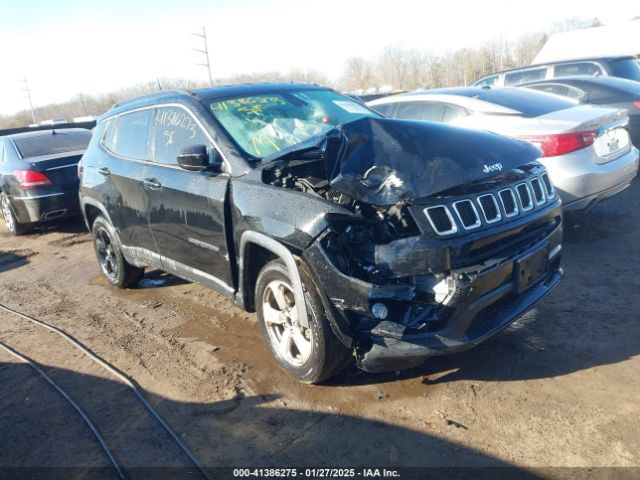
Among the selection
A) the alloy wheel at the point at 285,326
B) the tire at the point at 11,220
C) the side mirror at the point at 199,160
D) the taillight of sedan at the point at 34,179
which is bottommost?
the tire at the point at 11,220

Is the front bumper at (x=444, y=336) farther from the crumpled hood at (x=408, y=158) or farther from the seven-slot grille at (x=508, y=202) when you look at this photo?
the crumpled hood at (x=408, y=158)

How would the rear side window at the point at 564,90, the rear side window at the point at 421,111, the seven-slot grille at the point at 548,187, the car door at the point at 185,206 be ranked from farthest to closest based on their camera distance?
the rear side window at the point at 564,90
the rear side window at the point at 421,111
the car door at the point at 185,206
the seven-slot grille at the point at 548,187

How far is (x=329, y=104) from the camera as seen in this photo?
493 centimetres

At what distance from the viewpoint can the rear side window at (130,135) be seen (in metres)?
5.11

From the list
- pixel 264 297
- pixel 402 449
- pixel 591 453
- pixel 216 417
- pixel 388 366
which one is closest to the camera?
pixel 591 453

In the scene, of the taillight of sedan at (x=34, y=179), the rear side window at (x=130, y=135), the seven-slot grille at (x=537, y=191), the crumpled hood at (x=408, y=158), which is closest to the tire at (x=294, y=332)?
the crumpled hood at (x=408, y=158)

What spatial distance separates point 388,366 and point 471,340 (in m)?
0.49

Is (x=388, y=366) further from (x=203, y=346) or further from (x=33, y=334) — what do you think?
(x=33, y=334)

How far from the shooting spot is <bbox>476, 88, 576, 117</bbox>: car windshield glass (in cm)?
589

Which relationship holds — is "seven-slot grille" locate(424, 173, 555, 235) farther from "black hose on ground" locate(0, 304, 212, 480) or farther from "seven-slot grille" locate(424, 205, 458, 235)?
"black hose on ground" locate(0, 304, 212, 480)

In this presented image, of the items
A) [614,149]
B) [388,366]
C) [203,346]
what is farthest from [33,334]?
[614,149]

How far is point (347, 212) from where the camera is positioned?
3.20m

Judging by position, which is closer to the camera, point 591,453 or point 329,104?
point 591,453

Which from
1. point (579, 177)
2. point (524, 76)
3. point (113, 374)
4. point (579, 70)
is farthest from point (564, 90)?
point (113, 374)
